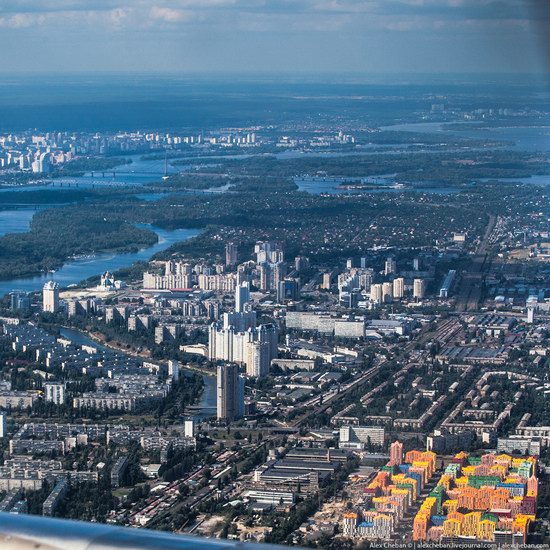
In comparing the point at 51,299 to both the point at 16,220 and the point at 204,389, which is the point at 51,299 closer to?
the point at 204,389

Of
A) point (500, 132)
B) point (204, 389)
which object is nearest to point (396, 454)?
point (204, 389)

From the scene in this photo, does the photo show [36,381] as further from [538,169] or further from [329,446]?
[538,169]

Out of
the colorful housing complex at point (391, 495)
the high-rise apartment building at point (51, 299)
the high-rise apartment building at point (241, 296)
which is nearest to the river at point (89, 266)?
the high-rise apartment building at point (51, 299)

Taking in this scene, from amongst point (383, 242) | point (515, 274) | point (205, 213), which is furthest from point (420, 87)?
point (515, 274)

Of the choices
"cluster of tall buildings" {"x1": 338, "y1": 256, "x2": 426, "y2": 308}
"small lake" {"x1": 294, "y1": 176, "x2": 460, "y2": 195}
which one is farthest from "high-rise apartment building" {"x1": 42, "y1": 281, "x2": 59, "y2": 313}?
"small lake" {"x1": 294, "y1": 176, "x2": 460, "y2": 195}

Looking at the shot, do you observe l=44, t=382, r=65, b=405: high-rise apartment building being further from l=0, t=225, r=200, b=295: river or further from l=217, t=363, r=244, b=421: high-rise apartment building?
l=0, t=225, r=200, b=295: river

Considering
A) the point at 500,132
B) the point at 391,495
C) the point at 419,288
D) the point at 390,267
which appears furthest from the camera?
the point at 500,132

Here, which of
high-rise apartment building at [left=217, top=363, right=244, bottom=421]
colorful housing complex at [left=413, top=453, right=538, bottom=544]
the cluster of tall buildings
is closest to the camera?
colorful housing complex at [left=413, top=453, right=538, bottom=544]
